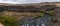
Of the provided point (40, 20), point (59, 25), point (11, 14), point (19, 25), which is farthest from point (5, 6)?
point (59, 25)

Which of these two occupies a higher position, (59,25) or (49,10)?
(49,10)

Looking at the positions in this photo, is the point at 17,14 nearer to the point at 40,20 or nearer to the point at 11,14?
the point at 11,14

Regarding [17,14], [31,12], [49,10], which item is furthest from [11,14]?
[49,10]

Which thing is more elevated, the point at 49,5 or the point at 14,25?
the point at 49,5

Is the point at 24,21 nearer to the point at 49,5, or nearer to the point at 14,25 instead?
the point at 14,25

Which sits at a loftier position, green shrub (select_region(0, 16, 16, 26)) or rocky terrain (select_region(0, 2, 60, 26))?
rocky terrain (select_region(0, 2, 60, 26))

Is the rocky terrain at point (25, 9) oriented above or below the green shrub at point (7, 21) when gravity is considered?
above

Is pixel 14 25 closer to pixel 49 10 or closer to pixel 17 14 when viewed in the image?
pixel 17 14

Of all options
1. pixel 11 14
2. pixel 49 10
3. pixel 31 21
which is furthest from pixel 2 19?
pixel 49 10
